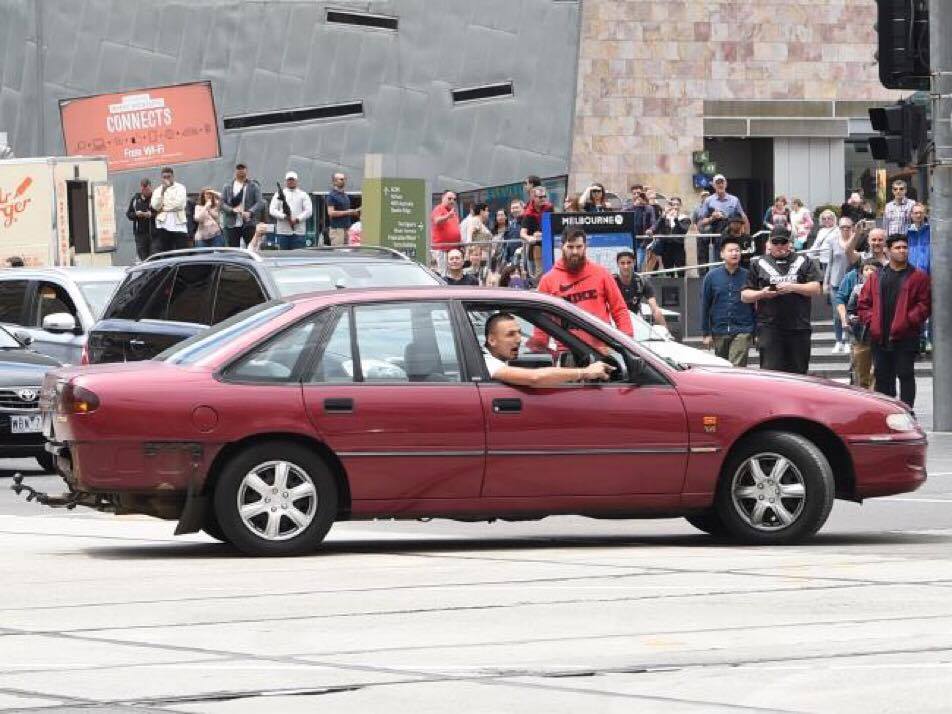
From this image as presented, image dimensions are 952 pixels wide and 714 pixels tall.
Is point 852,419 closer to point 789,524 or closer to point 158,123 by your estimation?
point 789,524

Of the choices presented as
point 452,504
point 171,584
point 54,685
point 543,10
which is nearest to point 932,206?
point 452,504

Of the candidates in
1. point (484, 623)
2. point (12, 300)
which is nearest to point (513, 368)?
point (484, 623)

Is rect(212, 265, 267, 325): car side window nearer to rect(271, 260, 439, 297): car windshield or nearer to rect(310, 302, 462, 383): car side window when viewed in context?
rect(271, 260, 439, 297): car windshield

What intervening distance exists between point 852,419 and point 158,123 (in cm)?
3328

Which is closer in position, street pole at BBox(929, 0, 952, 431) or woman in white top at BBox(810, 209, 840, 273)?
street pole at BBox(929, 0, 952, 431)

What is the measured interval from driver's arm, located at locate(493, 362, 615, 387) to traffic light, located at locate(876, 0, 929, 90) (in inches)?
381

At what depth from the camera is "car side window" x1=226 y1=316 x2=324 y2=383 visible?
1223 centimetres

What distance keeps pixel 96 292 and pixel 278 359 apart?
34.4ft

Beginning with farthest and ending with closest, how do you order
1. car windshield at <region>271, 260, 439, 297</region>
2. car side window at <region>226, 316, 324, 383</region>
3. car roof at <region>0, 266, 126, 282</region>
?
car roof at <region>0, 266, 126, 282</region>
car windshield at <region>271, 260, 439, 297</region>
car side window at <region>226, 316, 324, 383</region>

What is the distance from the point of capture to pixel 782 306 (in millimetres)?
20578

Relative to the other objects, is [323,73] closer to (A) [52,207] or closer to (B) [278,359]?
(A) [52,207]

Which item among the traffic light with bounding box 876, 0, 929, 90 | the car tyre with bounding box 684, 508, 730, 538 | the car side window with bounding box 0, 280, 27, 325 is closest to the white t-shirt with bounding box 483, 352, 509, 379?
the car tyre with bounding box 684, 508, 730, 538

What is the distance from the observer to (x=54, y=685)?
26.4 feet

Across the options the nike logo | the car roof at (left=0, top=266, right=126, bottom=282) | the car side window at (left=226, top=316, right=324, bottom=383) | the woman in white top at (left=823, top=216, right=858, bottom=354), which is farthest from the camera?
the woman in white top at (left=823, top=216, right=858, bottom=354)
